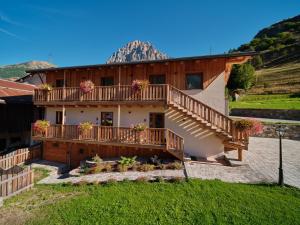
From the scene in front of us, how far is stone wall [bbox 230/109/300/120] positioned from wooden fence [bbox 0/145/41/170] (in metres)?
29.8

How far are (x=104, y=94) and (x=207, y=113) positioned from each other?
26.1 feet

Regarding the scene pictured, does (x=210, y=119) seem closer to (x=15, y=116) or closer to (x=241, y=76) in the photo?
(x=15, y=116)

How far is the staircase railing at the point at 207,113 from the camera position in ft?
41.9

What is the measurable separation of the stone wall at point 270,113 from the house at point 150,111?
16.8 metres

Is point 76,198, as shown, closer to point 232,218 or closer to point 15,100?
point 232,218

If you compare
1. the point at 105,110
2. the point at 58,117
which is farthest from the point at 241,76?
the point at 58,117

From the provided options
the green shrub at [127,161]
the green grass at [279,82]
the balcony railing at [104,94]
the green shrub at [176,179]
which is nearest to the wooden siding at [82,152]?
the green shrub at [127,161]

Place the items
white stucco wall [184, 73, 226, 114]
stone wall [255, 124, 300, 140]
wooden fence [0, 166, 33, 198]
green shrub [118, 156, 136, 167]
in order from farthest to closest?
stone wall [255, 124, 300, 140] → white stucco wall [184, 73, 226, 114] → green shrub [118, 156, 136, 167] → wooden fence [0, 166, 33, 198]

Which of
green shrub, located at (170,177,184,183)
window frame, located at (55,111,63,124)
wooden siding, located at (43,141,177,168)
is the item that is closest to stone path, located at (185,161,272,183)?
green shrub, located at (170,177,184,183)

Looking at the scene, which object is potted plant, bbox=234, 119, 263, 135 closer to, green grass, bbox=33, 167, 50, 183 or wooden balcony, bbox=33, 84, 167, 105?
wooden balcony, bbox=33, 84, 167, 105

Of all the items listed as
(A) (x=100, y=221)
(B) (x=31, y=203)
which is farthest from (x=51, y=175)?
(A) (x=100, y=221)

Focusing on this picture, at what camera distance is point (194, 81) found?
1509 centimetres

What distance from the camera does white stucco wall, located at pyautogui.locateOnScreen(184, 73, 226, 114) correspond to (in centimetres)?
1449

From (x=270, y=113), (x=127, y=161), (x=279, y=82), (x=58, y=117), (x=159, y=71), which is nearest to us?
(x=127, y=161)
